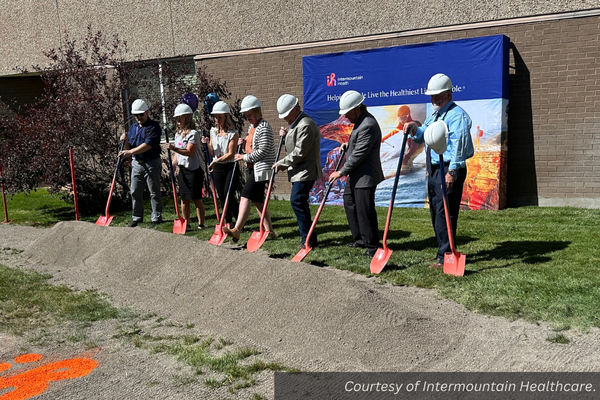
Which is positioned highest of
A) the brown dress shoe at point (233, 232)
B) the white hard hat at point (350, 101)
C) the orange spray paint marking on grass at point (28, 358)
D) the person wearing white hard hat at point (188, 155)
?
the white hard hat at point (350, 101)

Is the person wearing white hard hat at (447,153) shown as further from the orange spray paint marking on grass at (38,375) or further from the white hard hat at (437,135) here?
the orange spray paint marking on grass at (38,375)

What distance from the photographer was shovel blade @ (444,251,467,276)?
19.1 ft

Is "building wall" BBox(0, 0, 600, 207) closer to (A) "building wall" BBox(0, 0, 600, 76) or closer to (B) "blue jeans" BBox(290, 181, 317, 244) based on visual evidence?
(A) "building wall" BBox(0, 0, 600, 76)

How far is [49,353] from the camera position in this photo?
175 inches

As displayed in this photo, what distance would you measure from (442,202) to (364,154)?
1.00 meters

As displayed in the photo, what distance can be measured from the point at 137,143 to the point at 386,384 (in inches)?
255

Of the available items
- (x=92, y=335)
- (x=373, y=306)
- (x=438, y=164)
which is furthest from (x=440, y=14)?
(x=92, y=335)

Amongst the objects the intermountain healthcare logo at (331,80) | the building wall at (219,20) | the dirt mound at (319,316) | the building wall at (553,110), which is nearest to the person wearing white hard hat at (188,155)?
Result: the dirt mound at (319,316)

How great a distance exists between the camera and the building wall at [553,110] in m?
9.57

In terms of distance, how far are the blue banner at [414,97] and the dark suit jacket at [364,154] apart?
397cm

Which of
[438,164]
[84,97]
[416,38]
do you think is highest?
→ [416,38]

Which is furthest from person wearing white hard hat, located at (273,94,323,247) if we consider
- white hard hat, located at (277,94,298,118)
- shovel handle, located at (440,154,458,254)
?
shovel handle, located at (440,154,458,254)

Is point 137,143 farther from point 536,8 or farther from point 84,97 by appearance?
point 536,8

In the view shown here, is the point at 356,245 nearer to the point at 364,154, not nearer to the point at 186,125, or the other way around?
the point at 364,154
